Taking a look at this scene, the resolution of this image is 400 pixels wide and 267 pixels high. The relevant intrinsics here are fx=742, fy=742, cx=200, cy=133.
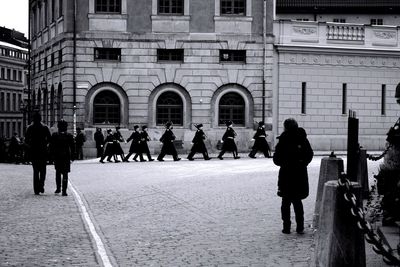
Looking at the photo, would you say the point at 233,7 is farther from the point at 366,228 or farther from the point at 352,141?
the point at 366,228

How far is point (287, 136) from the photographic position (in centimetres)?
1150

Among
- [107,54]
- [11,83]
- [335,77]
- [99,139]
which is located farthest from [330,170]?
[11,83]

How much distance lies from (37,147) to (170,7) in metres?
24.8

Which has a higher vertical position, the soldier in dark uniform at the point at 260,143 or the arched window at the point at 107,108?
the arched window at the point at 107,108

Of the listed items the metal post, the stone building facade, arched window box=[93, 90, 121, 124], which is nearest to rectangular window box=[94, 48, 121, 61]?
the stone building facade

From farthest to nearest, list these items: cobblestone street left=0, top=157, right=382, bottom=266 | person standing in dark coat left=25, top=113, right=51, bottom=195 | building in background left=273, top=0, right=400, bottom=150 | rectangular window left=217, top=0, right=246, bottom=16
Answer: rectangular window left=217, top=0, right=246, bottom=16
building in background left=273, top=0, right=400, bottom=150
person standing in dark coat left=25, top=113, right=51, bottom=195
cobblestone street left=0, top=157, right=382, bottom=266

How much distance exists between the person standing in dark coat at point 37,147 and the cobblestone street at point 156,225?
45 centimetres

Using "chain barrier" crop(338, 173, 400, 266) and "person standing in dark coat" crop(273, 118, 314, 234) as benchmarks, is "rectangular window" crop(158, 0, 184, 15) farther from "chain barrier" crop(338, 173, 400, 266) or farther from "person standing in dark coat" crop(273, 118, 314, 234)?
"chain barrier" crop(338, 173, 400, 266)

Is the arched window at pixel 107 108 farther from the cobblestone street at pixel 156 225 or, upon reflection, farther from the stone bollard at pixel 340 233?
the stone bollard at pixel 340 233

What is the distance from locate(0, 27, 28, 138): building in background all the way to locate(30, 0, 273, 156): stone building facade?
6541 cm

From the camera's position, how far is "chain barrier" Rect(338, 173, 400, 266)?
5203 mm

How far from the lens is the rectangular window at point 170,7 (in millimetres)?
41188

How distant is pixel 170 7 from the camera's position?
41312mm

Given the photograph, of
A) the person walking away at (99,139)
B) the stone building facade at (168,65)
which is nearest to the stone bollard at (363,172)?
the person walking away at (99,139)
